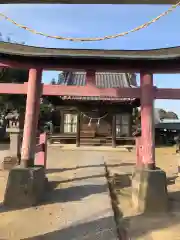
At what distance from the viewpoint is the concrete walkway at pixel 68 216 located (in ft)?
16.5

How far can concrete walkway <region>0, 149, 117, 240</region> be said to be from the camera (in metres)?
5.04

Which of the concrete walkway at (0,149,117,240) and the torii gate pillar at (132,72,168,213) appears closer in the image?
the concrete walkway at (0,149,117,240)

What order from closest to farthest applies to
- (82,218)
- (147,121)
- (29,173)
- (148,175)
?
(82,218) < (148,175) < (29,173) < (147,121)

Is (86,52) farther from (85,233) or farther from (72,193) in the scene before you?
(85,233)

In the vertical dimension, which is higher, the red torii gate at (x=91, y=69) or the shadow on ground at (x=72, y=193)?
the red torii gate at (x=91, y=69)

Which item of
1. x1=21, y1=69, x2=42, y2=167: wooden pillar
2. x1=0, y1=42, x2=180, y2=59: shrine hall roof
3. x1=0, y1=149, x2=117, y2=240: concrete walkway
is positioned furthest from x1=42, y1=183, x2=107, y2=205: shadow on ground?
x1=0, y1=42, x2=180, y2=59: shrine hall roof

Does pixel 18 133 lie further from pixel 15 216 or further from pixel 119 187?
pixel 15 216

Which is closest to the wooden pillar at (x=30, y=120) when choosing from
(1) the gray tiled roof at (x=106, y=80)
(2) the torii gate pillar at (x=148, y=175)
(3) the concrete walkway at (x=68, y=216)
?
(3) the concrete walkway at (x=68, y=216)

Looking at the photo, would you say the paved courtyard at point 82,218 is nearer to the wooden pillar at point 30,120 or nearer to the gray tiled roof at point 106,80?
the wooden pillar at point 30,120

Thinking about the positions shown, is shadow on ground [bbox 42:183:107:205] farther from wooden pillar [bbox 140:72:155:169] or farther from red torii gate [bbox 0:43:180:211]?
wooden pillar [bbox 140:72:155:169]

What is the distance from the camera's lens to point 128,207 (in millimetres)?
6746

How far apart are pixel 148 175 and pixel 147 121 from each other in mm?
1168

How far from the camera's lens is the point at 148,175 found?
6.58 meters

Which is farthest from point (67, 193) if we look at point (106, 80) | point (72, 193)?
point (106, 80)
